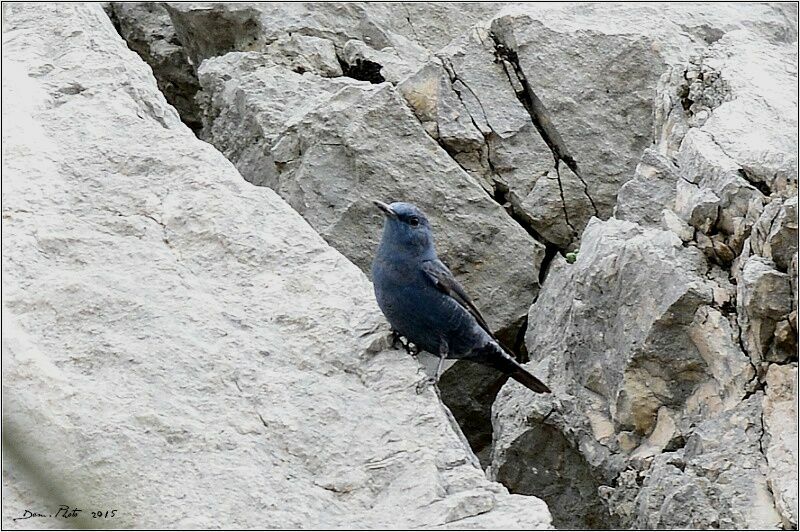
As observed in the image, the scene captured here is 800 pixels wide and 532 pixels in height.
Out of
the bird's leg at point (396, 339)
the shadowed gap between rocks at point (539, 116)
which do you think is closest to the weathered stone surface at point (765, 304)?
the bird's leg at point (396, 339)

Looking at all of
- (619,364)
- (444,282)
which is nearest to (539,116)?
(619,364)

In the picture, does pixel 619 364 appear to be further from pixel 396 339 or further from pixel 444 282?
pixel 396 339

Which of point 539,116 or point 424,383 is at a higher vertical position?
point 424,383

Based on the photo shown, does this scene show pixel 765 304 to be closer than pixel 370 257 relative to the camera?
Yes

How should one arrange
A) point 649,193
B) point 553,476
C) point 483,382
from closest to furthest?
point 553,476, point 649,193, point 483,382

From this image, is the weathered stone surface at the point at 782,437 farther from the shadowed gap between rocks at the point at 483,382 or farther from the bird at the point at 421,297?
the shadowed gap between rocks at the point at 483,382

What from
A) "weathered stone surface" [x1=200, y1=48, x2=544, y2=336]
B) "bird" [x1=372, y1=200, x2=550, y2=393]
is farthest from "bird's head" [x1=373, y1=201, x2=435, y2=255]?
"weathered stone surface" [x1=200, y1=48, x2=544, y2=336]

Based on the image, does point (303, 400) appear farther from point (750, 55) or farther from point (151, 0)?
point (151, 0)
